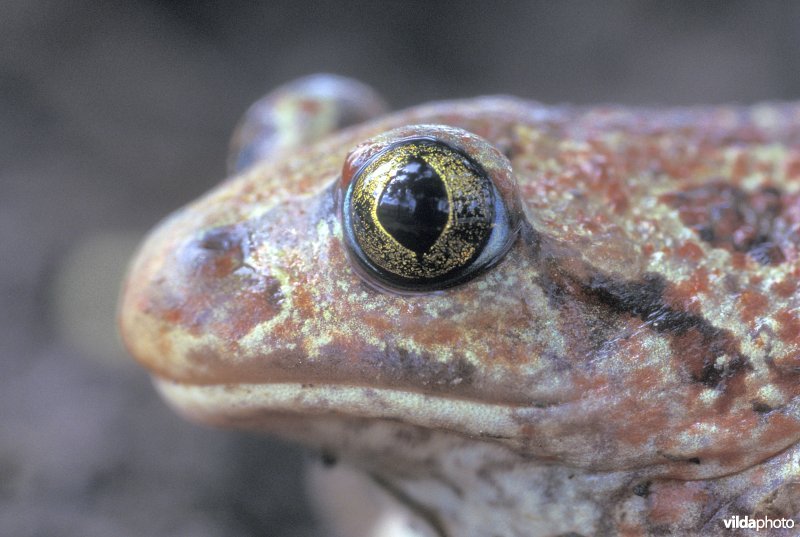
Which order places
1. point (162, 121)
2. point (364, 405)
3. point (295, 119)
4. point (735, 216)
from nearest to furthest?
point (364, 405) → point (735, 216) → point (295, 119) → point (162, 121)

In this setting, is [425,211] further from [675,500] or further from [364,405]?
[675,500]

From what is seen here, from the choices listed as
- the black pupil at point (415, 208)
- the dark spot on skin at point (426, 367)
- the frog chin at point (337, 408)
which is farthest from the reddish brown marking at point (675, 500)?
the black pupil at point (415, 208)

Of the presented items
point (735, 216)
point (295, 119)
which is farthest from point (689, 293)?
point (295, 119)

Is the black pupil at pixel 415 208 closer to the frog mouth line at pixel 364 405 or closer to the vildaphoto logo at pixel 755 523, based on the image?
the frog mouth line at pixel 364 405

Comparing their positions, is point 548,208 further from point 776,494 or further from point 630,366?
point 776,494

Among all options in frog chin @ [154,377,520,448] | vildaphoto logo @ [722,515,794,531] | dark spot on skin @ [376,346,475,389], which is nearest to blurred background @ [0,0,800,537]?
frog chin @ [154,377,520,448]
